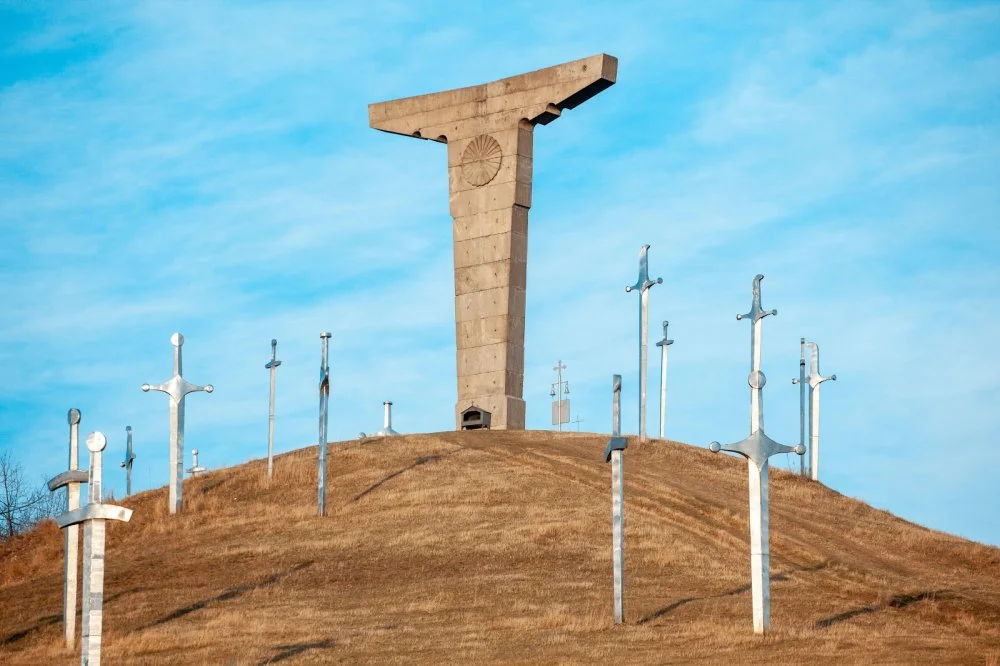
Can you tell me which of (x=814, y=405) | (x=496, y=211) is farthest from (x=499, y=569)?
(x=496, y=211)

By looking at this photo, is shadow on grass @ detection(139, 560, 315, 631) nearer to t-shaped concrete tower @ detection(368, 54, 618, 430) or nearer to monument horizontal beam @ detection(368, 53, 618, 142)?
t-shaped concrete tower @ detection(368, 54, 618, 430)

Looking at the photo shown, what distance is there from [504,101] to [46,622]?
96.4 feet

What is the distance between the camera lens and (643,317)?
49688 millimetres

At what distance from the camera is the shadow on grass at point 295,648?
923 inches

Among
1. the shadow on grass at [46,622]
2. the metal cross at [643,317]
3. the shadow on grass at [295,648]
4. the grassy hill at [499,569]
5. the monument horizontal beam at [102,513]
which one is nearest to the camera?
the monument horizontal beam at [102,513]

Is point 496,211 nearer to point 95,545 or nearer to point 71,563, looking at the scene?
point 71,563

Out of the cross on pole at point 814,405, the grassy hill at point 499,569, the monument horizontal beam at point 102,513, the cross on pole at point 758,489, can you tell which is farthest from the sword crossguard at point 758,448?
the cross on pole at point 814,405

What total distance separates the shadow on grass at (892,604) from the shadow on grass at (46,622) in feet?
46.5

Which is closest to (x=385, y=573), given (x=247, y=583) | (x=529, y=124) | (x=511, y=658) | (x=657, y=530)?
(x=247, y=583)

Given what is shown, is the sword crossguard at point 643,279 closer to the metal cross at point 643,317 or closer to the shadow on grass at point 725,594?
the metal cross at point 643,317

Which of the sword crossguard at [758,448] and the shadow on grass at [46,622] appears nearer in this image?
the sword crossguard at [758,448]

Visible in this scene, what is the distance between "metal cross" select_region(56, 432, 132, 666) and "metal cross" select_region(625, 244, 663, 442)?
28728mm

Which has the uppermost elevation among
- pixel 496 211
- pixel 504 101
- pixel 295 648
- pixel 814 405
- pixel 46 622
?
pixel 504 101

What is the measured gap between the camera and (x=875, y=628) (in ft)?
88.6
